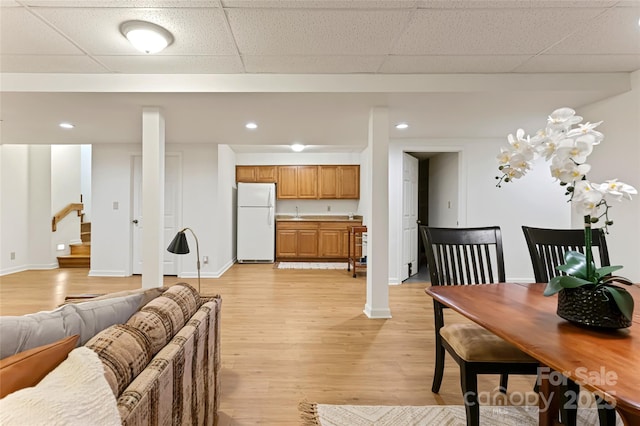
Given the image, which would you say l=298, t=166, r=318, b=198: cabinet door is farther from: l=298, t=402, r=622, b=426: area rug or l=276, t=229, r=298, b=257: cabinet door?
l=298, t=402, r=622, b=426: area rug

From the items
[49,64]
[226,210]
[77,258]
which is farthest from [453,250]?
[77,258]

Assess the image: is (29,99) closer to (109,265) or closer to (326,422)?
(109,265)

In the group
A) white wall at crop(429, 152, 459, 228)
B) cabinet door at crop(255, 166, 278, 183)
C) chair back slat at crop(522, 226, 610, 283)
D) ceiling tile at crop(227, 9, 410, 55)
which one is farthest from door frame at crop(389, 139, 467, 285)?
cabinet door at crop(255, 166, 278, 183)

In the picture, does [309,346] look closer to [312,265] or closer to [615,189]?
[615,189]

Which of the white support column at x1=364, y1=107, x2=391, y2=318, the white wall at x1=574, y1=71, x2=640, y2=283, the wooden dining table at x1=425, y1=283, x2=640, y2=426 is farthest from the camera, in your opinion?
the white support column at x1=364, y1=107, x2=391, y2=318

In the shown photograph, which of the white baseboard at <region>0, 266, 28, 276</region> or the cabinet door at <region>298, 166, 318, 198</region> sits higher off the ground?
the cabinet door at <region>298, 166, 318, 198</region>

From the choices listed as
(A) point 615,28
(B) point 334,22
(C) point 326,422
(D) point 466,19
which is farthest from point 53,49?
(A) point 615,28

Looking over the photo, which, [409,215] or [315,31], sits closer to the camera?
[315,31]

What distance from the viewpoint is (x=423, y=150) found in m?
4.35

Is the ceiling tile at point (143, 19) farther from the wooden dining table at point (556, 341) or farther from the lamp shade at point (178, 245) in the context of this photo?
the wooden dining table at point (556, 341)

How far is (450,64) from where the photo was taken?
2434 millimetres

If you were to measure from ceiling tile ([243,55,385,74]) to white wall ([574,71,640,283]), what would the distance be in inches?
90.0

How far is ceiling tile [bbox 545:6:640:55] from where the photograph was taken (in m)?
1.81

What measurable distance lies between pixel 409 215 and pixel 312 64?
2980mm
